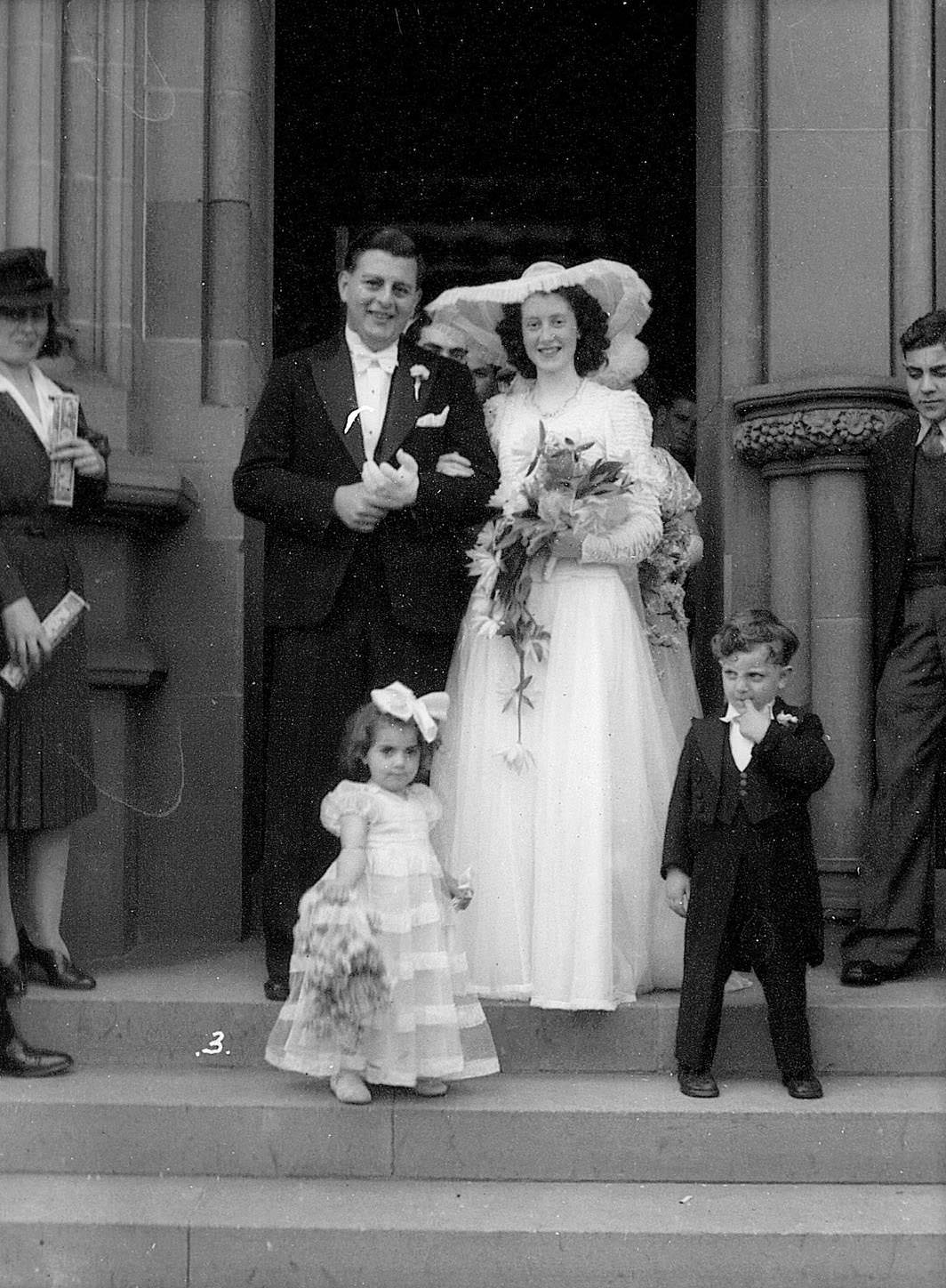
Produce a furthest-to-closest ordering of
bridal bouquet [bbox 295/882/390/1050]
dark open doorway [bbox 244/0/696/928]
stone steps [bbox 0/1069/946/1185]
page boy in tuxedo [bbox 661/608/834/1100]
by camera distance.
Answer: dark open doorway [bbox 244/0/696/928], page boy in tuxedo [bbox 661/608/834/1100], stone steps [bbox 0/1069/946/1185], bridal bouquet [bbox 295/882/390/1050]

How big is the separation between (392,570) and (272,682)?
54 cm

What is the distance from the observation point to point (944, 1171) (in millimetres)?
4328

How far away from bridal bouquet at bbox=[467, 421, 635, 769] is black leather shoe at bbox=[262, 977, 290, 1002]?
3.07 ft

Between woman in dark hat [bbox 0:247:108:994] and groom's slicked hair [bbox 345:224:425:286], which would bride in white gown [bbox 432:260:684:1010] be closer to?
groom's slicked hair [bbox 345:224:425:286]

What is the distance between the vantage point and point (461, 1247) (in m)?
3.95

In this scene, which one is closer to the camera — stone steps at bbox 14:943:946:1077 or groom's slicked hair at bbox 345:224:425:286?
stone steps at bbox 14:943:946:1077

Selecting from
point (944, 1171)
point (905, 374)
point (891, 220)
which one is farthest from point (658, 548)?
point (944, 1171)

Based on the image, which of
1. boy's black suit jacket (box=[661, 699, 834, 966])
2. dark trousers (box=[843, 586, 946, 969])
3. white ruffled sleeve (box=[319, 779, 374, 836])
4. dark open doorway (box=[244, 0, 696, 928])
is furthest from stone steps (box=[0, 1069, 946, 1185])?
dark open doorway (box=[244, 0, 696, 928])

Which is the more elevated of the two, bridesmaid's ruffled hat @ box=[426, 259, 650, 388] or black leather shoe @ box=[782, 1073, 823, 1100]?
bridesmaid's ruffled hat @ box=[426, 259, 650, 388]

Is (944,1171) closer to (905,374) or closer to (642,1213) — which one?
(642,1213)

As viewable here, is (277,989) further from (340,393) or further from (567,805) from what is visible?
(340,393)

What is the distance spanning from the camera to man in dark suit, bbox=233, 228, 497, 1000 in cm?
505

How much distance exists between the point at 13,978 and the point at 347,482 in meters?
1.76

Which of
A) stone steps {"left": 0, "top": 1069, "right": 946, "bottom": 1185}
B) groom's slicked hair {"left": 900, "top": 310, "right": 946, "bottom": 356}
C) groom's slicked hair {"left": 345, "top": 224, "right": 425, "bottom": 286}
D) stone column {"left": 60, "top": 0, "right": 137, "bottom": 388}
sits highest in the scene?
stone column {"left": 60, "top": 0, "right": 137, "bottom": 388}
